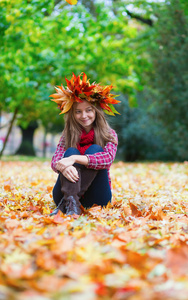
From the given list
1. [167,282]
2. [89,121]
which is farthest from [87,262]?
[89,121]

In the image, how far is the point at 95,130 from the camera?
9.40 ft

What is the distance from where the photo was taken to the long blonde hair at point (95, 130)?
9.34 ft

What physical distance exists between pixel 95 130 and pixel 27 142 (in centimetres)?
1678

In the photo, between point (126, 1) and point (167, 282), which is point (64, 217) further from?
point (126, 1)

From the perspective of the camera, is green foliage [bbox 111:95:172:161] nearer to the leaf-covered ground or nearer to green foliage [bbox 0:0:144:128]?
green foliage [bbox 0:0:144:128]

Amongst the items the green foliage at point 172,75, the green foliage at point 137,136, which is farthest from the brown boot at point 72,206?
the green foliage at point 137,136

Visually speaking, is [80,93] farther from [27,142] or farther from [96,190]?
[27,142]

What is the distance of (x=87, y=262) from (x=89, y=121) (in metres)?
1.70

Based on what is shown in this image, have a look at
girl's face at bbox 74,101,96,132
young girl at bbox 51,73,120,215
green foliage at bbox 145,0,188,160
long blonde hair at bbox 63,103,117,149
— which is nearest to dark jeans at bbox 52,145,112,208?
young girl at bbox 51,73,120,215

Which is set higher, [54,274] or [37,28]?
[37,28]

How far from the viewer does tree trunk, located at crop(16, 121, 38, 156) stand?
18.8m

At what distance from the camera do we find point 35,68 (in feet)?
28.1

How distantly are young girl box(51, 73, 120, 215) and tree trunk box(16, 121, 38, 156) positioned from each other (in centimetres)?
1607

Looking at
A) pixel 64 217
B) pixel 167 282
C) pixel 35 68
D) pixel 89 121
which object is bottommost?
pixel 64 217
